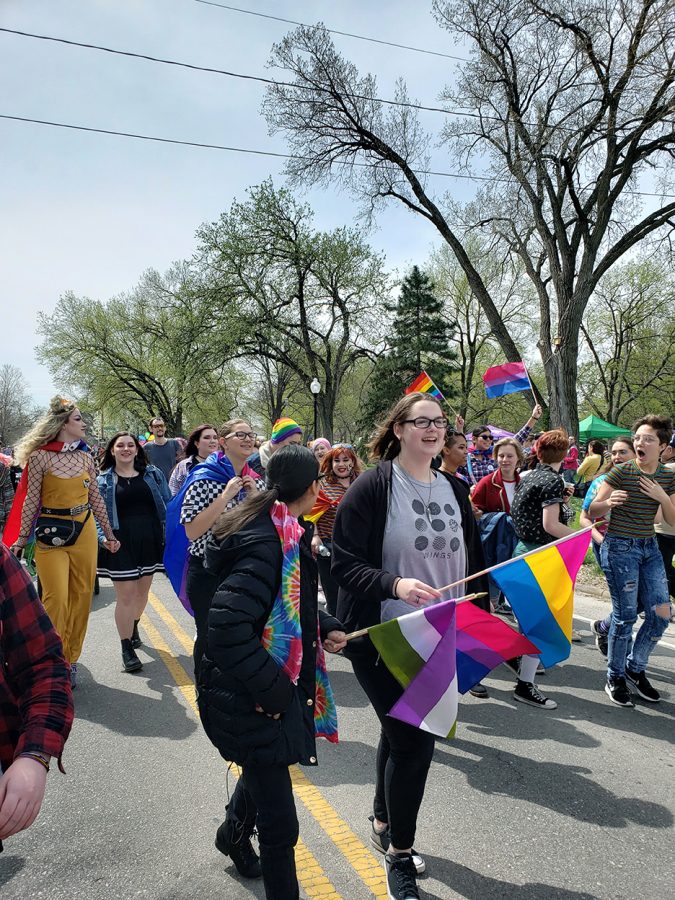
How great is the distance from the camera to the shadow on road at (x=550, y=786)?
311 cm

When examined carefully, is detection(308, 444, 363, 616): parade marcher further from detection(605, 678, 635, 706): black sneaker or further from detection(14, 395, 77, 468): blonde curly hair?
detection(605, 678, 635, 706): black sneaker

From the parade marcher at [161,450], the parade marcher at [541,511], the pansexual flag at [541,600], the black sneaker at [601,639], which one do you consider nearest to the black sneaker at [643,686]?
the parade marcher at [541,511]

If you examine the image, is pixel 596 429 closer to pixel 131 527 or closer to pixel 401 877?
pixel 131 527

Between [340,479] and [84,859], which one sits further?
[340,479]

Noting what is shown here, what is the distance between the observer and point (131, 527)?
551cm

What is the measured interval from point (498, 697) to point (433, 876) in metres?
2.24

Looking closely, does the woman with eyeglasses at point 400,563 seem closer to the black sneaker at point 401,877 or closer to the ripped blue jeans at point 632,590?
the black sneaker at point 401,877

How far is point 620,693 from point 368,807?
7.81 ft

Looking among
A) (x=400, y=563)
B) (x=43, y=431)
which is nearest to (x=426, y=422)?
(x=400, y=563)

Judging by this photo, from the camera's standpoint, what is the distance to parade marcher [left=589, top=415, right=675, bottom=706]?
4.43m

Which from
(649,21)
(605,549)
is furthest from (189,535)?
(649,21)

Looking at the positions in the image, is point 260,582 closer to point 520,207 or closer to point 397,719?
point 397,719

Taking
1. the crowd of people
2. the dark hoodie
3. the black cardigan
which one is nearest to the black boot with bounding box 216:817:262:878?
the crowd of people

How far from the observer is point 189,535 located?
13.0 feet
